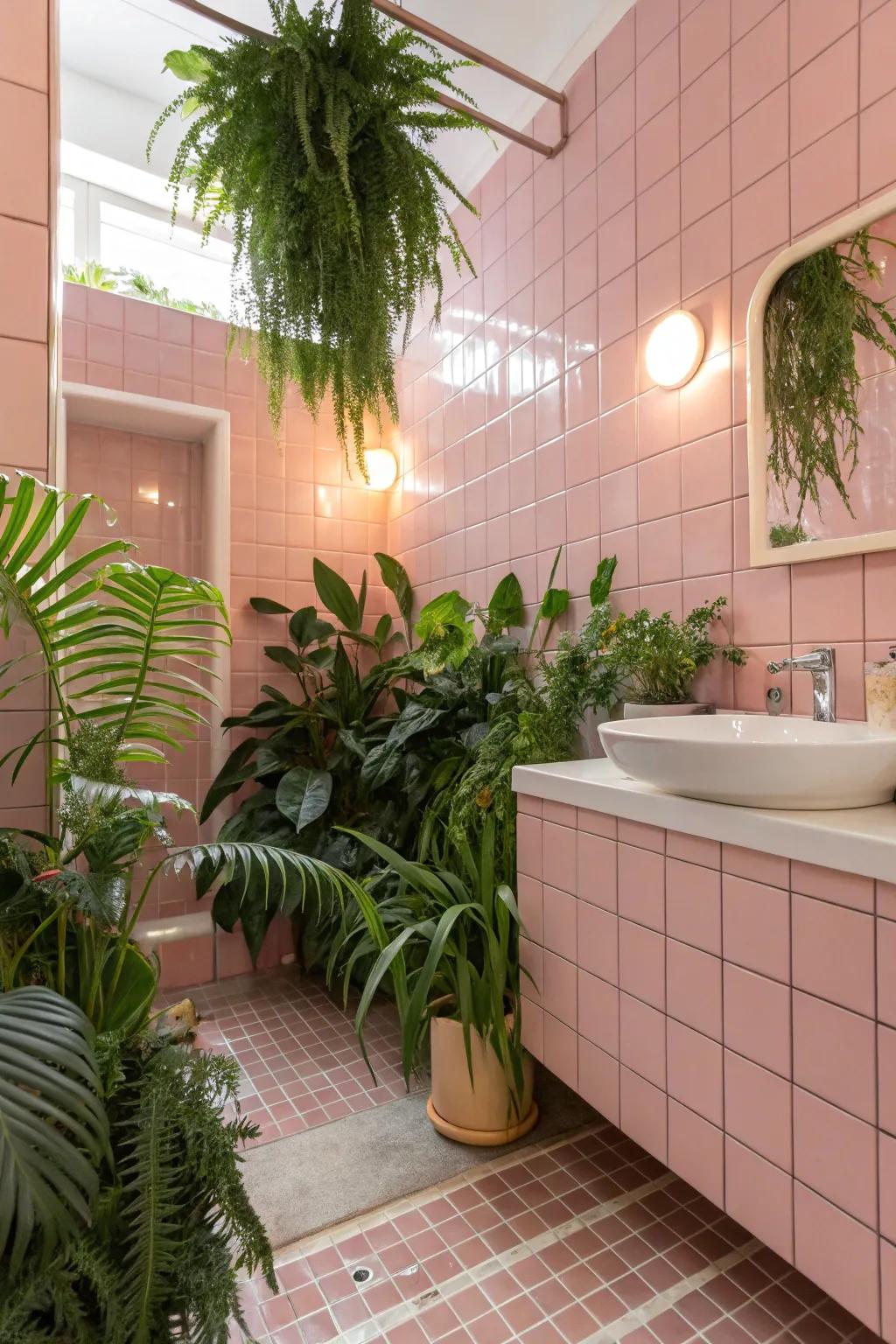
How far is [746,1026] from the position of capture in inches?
40.2

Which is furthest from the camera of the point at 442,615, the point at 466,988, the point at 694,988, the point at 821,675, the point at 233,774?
the point at 233,774

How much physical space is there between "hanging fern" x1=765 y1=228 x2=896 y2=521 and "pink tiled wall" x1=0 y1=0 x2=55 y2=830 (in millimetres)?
1342

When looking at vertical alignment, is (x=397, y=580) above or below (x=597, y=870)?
above

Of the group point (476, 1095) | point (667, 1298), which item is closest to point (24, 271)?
point (476, 1095)

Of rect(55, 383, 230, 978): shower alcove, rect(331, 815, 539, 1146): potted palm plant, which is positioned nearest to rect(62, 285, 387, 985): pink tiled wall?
rect(55, 383, 230, 978): shower alcove

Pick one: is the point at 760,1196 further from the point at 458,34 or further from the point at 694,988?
the point at 458,34

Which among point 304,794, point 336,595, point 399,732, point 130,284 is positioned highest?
point 130,284

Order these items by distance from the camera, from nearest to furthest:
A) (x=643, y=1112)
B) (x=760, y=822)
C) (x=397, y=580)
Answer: (x=760, y=822) → (x=643, y=1112) → (x=397, y=580)

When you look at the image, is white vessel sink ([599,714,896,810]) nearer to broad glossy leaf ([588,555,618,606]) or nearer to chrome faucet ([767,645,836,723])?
chrome faucet ([767,645,836,723])

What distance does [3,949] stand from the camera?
39.3 inches

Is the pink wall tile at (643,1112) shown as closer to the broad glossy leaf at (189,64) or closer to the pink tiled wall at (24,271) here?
the pink tiled wall at (24,271)

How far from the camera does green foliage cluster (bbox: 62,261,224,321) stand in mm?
2543

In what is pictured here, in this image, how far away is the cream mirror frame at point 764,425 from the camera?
4.28ft

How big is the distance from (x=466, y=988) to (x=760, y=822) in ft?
2.40
